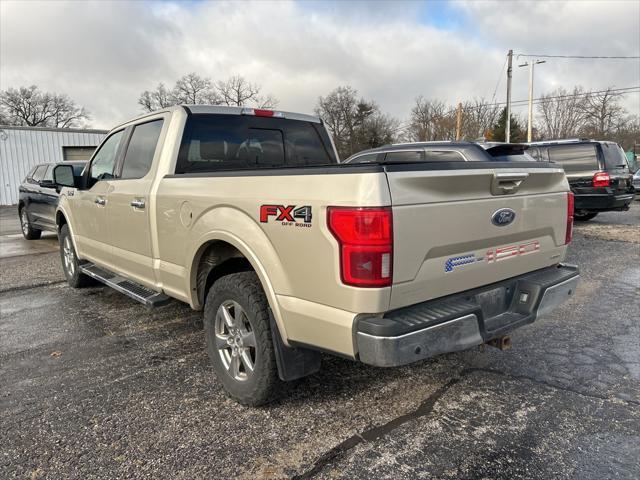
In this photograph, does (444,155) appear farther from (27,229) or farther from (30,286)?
(27,229)

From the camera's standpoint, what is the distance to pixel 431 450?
256 centimetres

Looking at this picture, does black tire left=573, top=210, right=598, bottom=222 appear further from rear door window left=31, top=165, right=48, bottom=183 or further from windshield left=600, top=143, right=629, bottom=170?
rear door window left=31, top=165, right=48, bottom=183

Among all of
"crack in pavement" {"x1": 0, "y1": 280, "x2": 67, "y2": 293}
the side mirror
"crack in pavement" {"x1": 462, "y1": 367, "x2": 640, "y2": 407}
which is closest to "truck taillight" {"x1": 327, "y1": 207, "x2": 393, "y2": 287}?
"crack in pavement" {"x1": 462, "y1": 367, "x2": 640, "y2": 407}

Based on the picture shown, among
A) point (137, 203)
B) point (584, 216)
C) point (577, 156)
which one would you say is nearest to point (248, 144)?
point (137, 203)

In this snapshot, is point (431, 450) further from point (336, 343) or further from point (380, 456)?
point (336, 343)

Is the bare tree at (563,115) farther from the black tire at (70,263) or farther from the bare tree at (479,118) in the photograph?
the black tire at (70,263)

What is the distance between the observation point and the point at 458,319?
2455 mm

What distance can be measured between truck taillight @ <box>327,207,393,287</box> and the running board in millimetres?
2102

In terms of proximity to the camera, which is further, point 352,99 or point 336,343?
point 352,99

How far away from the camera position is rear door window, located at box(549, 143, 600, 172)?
1123cm

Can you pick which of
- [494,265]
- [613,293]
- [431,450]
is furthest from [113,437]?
[613,293]

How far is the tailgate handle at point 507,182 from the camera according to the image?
2.71 metres

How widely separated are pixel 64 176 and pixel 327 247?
4.18 meters

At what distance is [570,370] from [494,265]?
1.38 m
